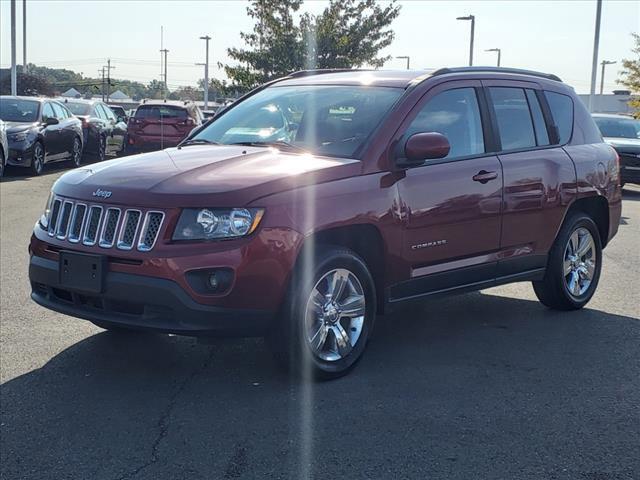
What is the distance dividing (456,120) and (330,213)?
154 cm

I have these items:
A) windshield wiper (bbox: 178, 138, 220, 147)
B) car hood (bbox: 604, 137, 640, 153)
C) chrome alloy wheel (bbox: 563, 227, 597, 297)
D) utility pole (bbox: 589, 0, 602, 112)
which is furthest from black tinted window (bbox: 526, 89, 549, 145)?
utility pole (bbox: 589, 0, 602, 112)

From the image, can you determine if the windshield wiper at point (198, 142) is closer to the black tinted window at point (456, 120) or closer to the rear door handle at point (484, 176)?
the black tinted window at point (456, 120)

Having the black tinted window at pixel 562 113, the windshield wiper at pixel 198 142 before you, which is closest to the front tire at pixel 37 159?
the windshield wiper at pixel 198 142

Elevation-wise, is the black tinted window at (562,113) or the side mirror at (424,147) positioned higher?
the black tinted window at (562,113)

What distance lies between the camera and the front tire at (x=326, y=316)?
450 cm

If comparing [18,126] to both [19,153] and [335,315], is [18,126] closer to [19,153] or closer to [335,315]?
[19,153]

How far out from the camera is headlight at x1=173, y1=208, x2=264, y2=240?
14.1 ft

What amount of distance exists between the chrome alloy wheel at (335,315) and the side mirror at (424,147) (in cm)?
82

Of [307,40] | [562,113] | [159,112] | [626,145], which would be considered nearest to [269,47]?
[307,40]

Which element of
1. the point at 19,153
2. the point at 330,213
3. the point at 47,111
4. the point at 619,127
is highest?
the point at 619,127

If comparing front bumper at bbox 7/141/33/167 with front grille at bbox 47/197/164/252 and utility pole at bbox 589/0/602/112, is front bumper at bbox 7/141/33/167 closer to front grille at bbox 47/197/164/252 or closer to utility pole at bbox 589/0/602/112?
front grille at bbox 47/197/164/252

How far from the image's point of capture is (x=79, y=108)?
21297 mm

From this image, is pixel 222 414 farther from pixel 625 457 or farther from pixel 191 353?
pixel 625 457

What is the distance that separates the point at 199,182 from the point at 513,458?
2.15m
